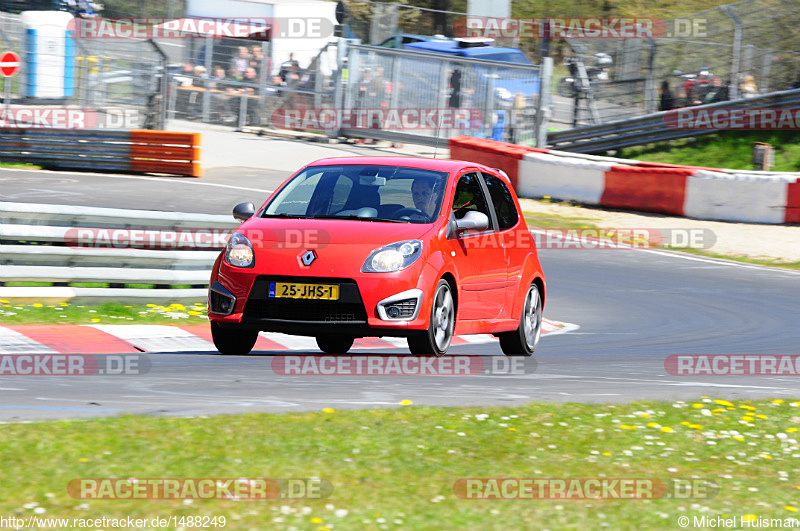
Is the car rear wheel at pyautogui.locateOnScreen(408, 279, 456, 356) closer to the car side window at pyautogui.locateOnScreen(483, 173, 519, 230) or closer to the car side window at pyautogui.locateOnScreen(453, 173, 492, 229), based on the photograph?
the car side window at pyautogui.locateOnScreen(453, 173, 492, 229)

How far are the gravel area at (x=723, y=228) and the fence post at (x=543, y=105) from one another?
4.08m

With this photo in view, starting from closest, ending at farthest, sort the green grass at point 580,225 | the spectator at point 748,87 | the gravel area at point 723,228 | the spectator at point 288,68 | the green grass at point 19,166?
the green grass at point 580,225 < the gravel area at point 723,228 < the green grass at point 19,166 < the spectator at point 748,87 < the spectator at point 288,68

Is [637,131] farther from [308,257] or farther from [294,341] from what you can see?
[308,257]

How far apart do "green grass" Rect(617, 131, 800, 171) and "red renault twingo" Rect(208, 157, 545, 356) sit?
15.7 m

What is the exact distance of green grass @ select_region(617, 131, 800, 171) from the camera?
934 inches

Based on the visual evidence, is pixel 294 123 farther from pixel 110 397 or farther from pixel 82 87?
pixel 110 397

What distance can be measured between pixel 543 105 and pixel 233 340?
17.8 meters

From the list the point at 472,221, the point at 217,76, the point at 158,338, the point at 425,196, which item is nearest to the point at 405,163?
the point at 425,196

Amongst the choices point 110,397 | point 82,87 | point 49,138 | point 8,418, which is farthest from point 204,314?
point 82,87

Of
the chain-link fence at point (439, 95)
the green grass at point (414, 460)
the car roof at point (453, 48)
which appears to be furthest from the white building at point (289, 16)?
the green grass at point (414, 460)

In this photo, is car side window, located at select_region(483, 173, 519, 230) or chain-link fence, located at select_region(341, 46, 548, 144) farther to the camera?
chain-link fence, located at select_region(341, 46, 548, 144)

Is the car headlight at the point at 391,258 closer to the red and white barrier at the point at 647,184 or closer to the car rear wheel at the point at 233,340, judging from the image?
the car rear wheel at the point at 233,340

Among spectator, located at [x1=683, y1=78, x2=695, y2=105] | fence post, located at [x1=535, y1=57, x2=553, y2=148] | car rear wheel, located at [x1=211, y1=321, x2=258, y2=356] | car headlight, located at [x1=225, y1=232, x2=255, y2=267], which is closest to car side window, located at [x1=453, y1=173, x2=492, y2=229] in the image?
car headlight, located at [x1=225, y1=232, x2=255, y2=267]

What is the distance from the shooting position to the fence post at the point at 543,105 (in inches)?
987
